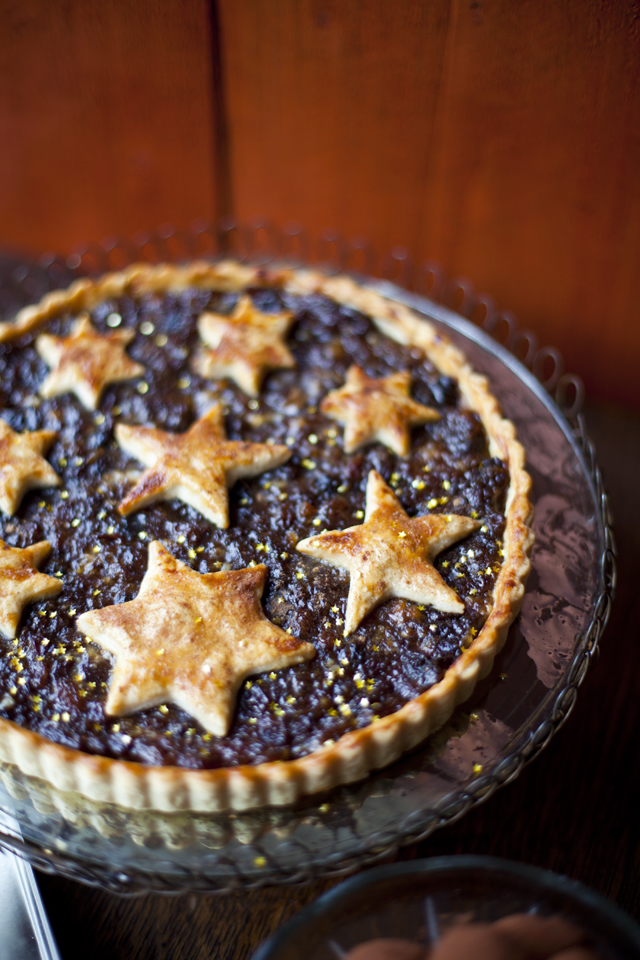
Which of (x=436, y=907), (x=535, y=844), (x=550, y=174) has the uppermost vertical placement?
(x=550, y=174)

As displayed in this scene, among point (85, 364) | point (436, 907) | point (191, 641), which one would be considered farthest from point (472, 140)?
point (436, 907)

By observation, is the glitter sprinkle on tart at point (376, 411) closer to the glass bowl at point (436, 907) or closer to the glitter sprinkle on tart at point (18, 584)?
the glitter sprinkle on tart at point (18, 584)

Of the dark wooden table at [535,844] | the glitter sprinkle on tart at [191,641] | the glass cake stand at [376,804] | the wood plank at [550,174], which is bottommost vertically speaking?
the dark wooden table at [535,844]

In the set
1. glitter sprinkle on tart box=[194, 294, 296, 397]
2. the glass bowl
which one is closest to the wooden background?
glitter sprinkle on tart box=[194, 294, 296, 397]

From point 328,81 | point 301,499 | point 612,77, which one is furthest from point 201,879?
point 328,81

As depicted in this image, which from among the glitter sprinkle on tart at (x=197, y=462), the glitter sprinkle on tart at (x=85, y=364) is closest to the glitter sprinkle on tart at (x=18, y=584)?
the glitter sprinkle on tart at (x=197, y=462)

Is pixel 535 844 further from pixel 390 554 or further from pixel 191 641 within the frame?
pixel 191 641

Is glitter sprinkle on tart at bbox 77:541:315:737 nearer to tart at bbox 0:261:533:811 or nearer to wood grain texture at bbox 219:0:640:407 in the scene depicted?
tart at bbox 0:261:533:811
